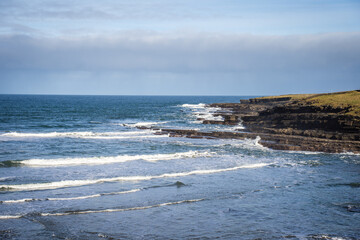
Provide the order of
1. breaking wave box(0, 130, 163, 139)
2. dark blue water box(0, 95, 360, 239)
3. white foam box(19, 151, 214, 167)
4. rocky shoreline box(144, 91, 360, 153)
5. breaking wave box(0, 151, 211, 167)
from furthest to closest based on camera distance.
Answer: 1. breaking wave box(0, 130, 163, 139)
2. rocky shoreline box(144, 91, 360, 153)
3. white foam box(19, 151, 214, 167)
4. breaking wave box(0, 151, 211, 167)
5. dark blue water box(0, 95, 360, 239)

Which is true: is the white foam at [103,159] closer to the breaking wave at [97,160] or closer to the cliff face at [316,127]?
the breaking wave at [97,160]

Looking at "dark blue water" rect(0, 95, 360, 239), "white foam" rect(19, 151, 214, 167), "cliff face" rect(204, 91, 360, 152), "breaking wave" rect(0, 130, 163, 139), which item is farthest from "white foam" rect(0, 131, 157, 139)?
"cliff face" rect(204, 91, 360, 152)

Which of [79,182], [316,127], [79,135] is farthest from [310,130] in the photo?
[79,135]

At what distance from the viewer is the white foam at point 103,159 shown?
22.2m

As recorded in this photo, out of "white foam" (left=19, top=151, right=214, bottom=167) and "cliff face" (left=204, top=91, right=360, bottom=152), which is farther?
"cliff face" (left=204, top=91, right=360, bottom=152)

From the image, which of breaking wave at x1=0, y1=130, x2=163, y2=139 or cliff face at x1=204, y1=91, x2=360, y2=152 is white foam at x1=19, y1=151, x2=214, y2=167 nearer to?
cliff face at x1=204, y1=91, x2=360, y2=152

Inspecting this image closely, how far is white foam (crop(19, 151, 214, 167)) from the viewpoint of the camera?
72.8ft

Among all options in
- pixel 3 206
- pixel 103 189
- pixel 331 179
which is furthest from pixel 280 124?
pixel 3 206

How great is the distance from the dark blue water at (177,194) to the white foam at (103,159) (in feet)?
0.22

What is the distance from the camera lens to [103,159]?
948 inches

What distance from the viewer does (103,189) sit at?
1631 centimetres

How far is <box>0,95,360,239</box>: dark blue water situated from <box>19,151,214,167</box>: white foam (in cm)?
7

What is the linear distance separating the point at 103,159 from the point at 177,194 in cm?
1004

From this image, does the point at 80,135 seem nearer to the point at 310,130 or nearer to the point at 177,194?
the point at 310,130
